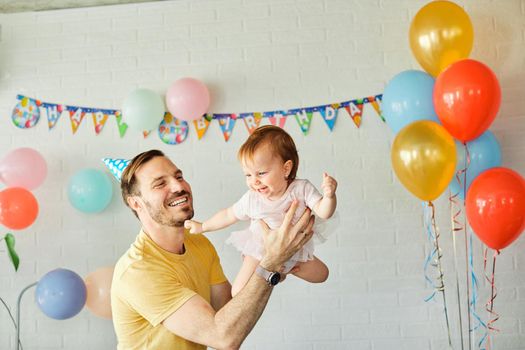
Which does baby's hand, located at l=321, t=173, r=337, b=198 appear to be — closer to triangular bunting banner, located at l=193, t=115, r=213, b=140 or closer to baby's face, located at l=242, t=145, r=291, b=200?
baby's face, located at l=242, t=145, r=291, b=200

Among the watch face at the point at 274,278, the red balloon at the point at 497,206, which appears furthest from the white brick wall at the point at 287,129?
the watch face at the point at 274,278

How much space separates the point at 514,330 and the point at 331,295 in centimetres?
106

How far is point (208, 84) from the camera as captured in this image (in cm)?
390

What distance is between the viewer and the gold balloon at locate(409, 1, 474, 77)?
10.3 feet

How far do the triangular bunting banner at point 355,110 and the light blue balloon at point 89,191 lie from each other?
1521 mm

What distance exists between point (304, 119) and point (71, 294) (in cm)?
167

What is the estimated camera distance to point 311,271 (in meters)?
2.43

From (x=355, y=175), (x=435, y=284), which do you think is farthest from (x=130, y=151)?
(x=435, y=284)

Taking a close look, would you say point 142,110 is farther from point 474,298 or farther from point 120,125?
point 474,298

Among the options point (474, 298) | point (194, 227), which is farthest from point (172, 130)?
point (474, 298)

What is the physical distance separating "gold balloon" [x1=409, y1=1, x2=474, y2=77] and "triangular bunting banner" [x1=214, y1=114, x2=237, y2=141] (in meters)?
1.19

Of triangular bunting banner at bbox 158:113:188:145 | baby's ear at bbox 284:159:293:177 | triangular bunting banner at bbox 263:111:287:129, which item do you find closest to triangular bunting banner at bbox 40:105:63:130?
triangular bunting banner at bbox 158:113:188:145

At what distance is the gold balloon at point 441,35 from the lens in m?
3.13

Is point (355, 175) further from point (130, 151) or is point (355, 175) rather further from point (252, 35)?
point (130, 151)
